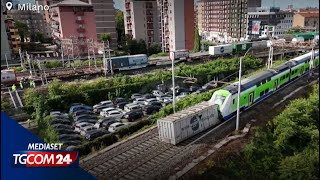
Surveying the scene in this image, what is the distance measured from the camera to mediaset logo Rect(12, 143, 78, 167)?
8469mm

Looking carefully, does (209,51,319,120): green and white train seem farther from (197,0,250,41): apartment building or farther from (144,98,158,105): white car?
(197,0,250,41): apartment building

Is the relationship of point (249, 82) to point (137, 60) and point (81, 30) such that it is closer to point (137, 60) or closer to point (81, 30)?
point (137, 60)

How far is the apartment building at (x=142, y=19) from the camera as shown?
64.0 metres

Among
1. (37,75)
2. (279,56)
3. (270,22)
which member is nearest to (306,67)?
(279,56)

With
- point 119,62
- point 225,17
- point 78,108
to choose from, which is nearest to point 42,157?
point 78,108

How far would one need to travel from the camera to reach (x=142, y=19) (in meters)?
65.2

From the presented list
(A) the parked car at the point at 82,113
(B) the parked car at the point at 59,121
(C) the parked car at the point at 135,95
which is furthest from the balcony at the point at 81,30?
(B) the parked car at the point at 59,121

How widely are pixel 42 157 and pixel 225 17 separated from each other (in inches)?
2891

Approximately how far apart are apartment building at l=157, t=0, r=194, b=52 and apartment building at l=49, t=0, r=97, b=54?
15.6 meters

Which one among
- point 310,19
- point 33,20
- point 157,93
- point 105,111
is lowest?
point 105,111

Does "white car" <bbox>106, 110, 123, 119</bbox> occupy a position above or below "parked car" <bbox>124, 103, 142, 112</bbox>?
below

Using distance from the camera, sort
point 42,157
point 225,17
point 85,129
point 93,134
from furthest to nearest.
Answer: point 225,17, point 85,129, point 93,134, point 42,157

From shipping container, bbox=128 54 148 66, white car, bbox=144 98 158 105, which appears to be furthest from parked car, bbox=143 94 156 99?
shipping container, bbox=128 54 148 66

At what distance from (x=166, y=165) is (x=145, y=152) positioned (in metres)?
2.05
